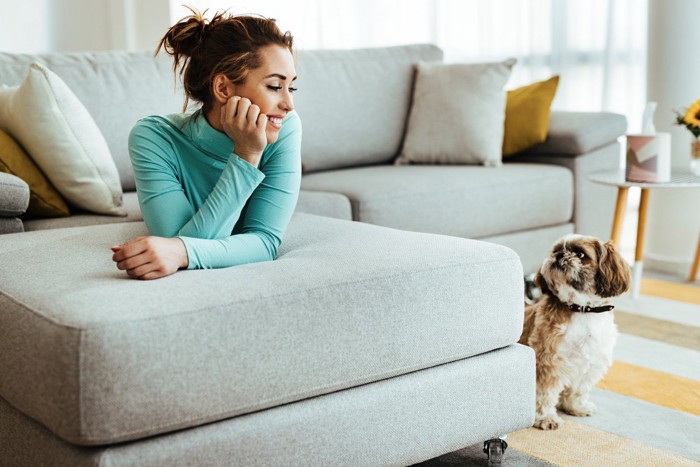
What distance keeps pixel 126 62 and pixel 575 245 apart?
5.74ft

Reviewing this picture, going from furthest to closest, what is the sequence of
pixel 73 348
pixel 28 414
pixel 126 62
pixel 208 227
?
pixel 126 62 → pixel 208 227 → pixel 28 414 → pixel 73 348

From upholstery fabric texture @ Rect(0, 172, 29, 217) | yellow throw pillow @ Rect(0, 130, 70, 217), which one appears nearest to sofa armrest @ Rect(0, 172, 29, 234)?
upholstery fabric texture @ Rect(0, 172, 29, 217)

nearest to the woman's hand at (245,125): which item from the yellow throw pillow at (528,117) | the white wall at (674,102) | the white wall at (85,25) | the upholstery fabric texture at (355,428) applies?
the upholstery fabric texture at (355,428)

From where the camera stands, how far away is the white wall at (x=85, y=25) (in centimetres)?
451

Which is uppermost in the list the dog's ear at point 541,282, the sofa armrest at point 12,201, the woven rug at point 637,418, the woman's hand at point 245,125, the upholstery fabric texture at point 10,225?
the woman's hand at point 245,125

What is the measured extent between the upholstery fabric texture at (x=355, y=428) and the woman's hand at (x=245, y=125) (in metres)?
0.53

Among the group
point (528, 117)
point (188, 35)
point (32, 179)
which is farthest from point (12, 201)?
point (528, 117)

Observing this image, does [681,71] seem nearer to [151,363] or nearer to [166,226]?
[166,226]

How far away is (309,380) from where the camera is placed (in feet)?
4.86

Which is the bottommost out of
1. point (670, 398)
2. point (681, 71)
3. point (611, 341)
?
point (670, 398)

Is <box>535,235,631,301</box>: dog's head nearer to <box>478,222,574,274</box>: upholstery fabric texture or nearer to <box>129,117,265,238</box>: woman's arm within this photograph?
<box>129,117,265,238</box>: woman's arm

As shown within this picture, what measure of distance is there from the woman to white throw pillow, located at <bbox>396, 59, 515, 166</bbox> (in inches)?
63.3

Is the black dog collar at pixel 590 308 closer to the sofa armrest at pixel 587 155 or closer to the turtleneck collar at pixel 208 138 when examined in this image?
the turtleneck collar at pixel 208 138

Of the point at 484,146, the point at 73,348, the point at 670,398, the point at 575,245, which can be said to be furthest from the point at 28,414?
the point at 484,146
